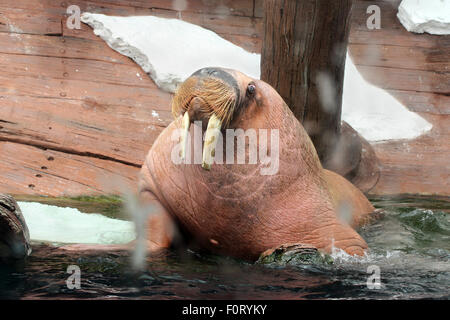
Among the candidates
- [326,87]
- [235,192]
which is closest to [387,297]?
[235,192]

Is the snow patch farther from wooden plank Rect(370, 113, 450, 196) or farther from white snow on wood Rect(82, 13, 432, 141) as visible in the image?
wooden plank Rect(370, 113, 450, 196)

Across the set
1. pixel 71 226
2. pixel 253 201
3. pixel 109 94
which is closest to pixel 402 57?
pixel 109 94

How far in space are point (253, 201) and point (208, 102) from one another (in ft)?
2.16

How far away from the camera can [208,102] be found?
11.9ft

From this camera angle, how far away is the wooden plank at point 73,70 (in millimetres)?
6680

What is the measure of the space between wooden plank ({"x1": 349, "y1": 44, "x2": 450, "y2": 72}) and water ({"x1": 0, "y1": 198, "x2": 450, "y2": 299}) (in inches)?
138

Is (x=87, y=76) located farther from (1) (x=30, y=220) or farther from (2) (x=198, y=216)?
(2) (x=198, y=216)

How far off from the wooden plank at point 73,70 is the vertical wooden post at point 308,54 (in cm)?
189

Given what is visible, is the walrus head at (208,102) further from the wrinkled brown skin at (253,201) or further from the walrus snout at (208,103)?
the wrinkled brown skin at (253,201)

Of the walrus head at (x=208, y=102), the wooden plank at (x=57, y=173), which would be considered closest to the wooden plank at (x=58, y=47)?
the wooden plank at (x=57, y=173)

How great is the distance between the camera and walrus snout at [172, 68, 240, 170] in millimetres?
3611

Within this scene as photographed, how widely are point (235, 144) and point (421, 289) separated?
4.13 ft

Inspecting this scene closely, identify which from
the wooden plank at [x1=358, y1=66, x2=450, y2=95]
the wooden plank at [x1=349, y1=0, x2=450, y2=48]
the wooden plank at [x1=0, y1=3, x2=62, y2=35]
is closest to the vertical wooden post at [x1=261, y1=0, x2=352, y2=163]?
the wooden plank at [x1=358, y1=66, x2=450, y2=95]
